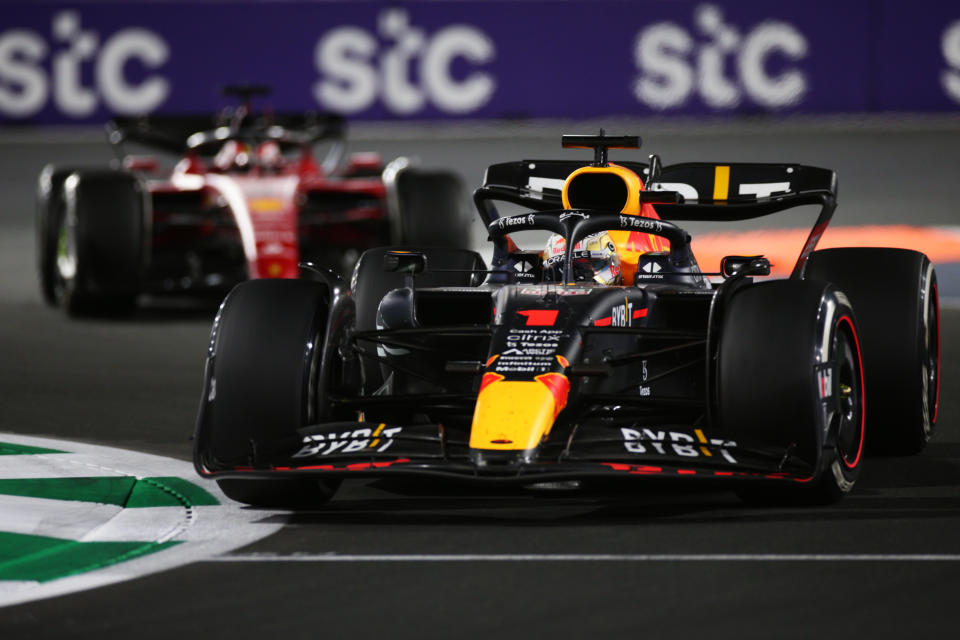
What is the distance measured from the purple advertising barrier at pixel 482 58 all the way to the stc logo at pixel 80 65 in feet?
0.07

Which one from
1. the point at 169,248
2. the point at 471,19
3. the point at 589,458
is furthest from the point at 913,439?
the point at 471,19

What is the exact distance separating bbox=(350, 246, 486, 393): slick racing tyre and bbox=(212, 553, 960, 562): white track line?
198cm

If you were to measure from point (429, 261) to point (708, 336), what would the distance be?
6.74 feet

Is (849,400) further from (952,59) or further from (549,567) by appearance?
(952,59)

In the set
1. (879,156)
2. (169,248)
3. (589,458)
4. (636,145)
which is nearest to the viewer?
(589,458)

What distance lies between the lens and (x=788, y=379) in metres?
6.51

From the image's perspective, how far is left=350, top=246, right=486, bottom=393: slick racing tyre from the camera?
826cm

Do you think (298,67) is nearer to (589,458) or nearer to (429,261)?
(429,261)

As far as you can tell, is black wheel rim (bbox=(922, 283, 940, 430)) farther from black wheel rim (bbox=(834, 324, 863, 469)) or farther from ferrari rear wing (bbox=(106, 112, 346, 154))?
ferrari rear wing (bbox=(106, 112, 346, 154))

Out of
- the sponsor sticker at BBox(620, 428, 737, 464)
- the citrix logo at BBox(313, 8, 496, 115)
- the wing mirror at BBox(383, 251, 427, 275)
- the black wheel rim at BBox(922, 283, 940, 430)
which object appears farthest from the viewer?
the citrix logo at BBox(313, 8, 496, 115)

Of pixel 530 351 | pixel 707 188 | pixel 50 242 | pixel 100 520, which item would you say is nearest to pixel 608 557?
pixel 530 351

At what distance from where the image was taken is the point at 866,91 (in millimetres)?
28969

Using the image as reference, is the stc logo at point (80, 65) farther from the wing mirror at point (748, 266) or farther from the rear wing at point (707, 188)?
the wing mirror at point (748, 266)

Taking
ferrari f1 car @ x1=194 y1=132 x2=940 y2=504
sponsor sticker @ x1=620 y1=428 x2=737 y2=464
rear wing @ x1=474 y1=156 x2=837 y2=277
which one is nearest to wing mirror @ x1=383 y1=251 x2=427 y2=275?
ferrari f1 car @ x1=194 y1=132 x2=940 y2=504
